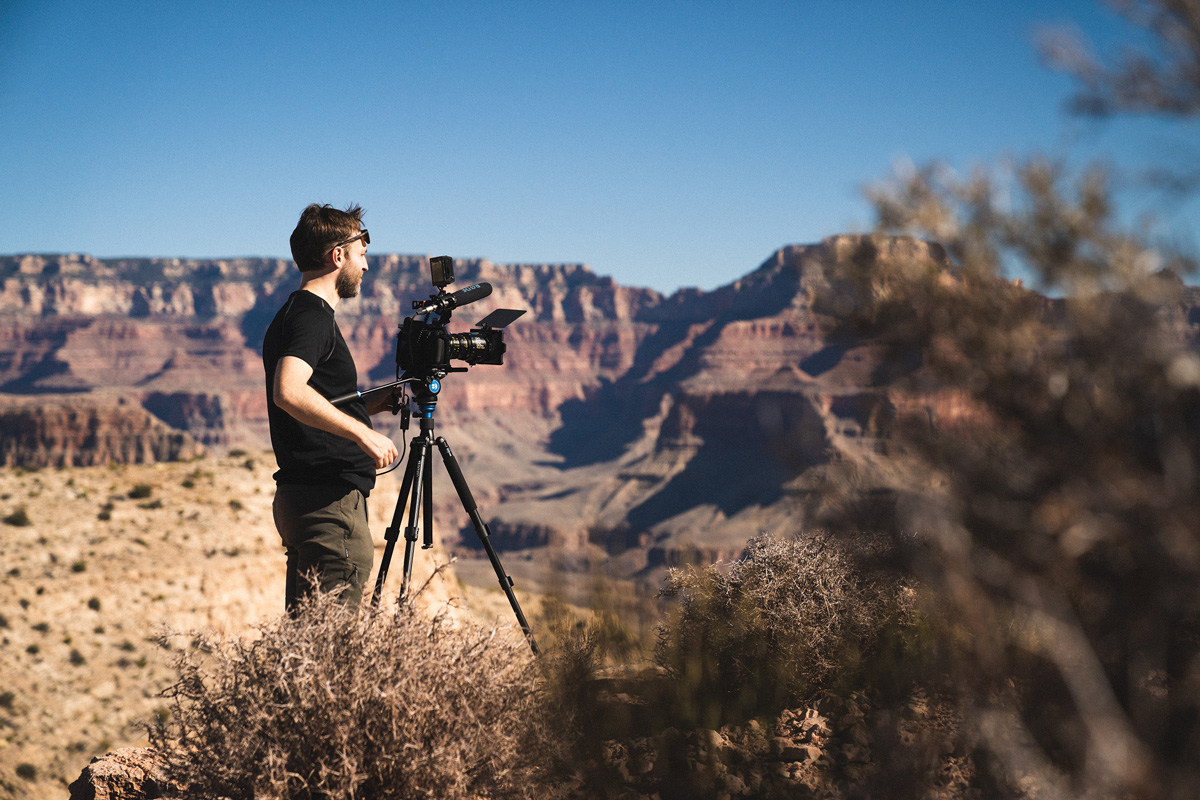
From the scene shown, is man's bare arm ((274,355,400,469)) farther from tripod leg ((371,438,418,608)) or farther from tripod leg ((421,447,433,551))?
tripod leg ((421,447,433,551))

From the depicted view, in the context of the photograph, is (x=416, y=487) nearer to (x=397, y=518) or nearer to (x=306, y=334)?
(x=397, y=518)

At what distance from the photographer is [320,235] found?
2969 millimetres

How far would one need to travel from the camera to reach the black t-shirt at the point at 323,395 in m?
2.82

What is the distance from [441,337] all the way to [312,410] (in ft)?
2.63

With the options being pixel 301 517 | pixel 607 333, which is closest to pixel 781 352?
pixel 607 333

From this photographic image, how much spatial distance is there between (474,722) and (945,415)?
1.59m

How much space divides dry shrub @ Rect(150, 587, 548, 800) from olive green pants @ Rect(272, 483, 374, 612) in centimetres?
56

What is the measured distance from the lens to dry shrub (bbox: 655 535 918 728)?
10.1 ft

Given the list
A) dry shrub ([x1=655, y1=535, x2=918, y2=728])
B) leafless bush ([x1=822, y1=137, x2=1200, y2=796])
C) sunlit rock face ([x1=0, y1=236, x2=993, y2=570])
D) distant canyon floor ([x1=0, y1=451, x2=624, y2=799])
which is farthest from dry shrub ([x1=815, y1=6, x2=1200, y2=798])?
sunlit rock face ([x1=0, y1=236, x2=993, y2=570])

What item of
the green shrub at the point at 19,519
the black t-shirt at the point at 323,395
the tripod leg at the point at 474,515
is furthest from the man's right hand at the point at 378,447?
the green shrub at the point at 19,519

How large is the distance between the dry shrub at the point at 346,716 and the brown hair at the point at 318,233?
136 cm

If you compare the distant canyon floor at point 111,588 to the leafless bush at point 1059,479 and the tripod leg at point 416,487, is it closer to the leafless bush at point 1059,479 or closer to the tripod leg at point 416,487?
the tripod leg at point 416,487

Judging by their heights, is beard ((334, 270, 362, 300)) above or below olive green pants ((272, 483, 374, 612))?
above

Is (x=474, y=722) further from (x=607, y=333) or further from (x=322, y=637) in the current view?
(x=607, y=333)
